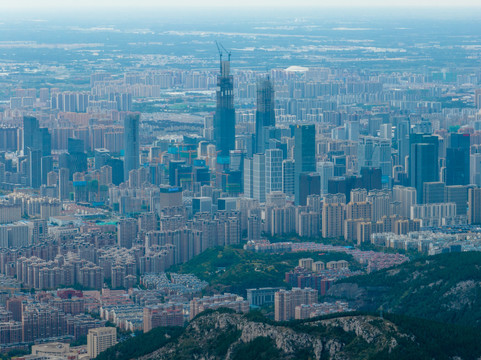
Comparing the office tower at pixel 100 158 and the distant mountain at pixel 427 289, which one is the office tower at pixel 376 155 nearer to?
the office tower at pixel 100 158

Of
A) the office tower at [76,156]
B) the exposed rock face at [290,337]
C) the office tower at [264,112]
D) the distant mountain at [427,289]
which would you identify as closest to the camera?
the exposed rock face at [290,337]

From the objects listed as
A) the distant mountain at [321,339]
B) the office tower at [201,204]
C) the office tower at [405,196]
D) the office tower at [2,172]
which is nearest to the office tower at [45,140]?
the office tower at [2,172]

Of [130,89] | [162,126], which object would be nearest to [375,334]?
[162,126]

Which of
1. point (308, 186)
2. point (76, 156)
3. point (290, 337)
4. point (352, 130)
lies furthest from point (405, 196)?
point (290, 337)

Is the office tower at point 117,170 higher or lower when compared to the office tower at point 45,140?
lower

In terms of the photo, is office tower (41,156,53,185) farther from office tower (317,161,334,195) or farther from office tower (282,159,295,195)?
office tower (317,161,334,195)
